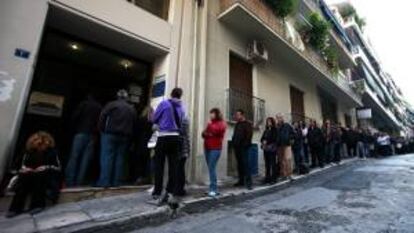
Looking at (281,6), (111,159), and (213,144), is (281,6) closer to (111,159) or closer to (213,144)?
(213,144)

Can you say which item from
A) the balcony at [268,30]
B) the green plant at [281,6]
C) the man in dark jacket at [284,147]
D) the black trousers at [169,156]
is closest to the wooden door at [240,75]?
the balcony at [268,30]

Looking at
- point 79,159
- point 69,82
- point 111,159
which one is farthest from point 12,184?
point 69,82

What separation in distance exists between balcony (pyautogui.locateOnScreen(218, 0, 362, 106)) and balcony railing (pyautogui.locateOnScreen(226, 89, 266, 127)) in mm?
2194

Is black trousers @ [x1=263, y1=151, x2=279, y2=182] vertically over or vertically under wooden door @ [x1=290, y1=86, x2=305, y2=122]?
under

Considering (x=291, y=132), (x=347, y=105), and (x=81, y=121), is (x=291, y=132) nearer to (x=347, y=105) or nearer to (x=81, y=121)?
(x=81, y=121)

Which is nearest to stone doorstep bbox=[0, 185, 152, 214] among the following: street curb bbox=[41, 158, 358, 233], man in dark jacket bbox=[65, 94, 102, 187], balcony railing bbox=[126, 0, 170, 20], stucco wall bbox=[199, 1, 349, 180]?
man in dark jacket bbox=[65, 94, 102, 187]

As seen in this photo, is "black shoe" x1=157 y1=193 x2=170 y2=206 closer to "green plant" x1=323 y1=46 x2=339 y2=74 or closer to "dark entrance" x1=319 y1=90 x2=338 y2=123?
"green plant" x1=323 y1=46 x2=339 y2=74

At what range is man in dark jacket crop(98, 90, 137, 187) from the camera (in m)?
5.76

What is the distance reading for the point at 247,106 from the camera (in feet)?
33.0

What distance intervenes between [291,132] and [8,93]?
6936 millimetres

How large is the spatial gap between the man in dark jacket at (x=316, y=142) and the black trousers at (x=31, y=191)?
28.5 feet

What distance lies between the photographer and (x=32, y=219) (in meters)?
4.11

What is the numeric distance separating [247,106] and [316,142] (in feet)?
9.60

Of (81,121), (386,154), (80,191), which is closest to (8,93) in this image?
(81,121)
